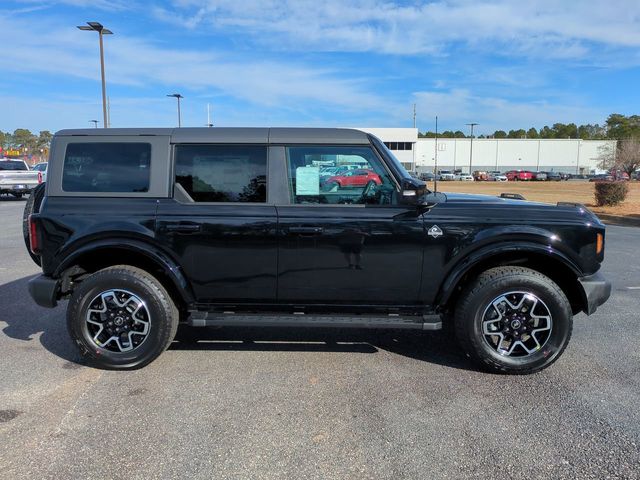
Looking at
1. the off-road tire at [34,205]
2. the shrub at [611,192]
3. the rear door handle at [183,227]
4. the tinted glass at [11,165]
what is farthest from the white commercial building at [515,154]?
the rear door handle at [183,227]

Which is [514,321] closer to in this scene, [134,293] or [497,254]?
[497,254]

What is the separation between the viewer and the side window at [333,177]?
3.88 m

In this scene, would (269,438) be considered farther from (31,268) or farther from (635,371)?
(31,268)

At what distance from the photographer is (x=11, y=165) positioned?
76.2ft

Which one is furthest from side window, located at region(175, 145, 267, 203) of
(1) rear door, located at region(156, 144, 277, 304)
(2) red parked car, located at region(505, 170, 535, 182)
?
(2) red parked car, located at region(505, 170, 535, 182)

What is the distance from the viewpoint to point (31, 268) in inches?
299

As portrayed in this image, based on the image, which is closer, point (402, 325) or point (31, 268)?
point (402, 325)

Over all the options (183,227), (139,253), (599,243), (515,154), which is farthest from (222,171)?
(515,154)

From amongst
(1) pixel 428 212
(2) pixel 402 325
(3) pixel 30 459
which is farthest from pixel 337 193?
(3) pixel 30 459

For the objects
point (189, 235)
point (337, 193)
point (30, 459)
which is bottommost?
point (30, 459)

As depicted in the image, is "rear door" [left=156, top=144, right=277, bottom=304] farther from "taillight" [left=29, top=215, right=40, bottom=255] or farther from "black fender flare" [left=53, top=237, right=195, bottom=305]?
"taillight" [left=29, top=215, right=40, bottom=255]

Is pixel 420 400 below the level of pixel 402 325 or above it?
below

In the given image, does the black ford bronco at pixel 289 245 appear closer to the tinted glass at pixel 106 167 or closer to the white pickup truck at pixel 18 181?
the tinted glass at pixel 106 167

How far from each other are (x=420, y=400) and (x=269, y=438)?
1112 millimetres
